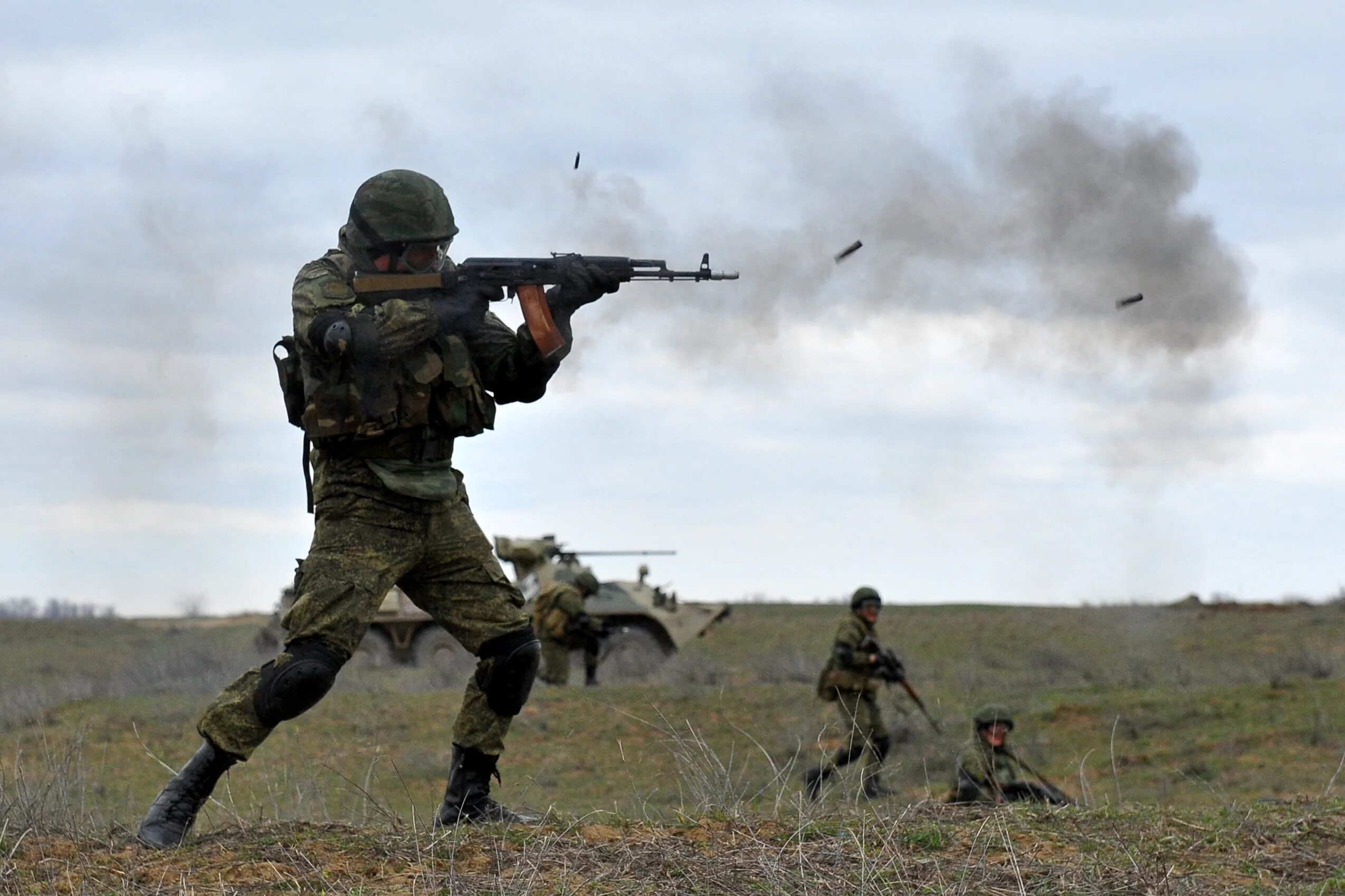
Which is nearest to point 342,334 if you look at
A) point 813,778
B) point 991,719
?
point 991,719

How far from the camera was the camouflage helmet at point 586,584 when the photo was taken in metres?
23.3

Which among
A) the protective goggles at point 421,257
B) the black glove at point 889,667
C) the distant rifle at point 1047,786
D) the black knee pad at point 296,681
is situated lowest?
the distant rifle at point 1047,786

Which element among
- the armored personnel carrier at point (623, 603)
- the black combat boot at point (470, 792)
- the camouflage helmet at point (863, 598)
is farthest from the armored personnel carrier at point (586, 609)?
the black combat boot at point (470, 792)

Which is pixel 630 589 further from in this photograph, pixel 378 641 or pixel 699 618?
pixel 378 641

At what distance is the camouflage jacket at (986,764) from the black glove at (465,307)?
4.73 m

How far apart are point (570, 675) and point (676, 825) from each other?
712 inches

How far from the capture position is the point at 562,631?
21.0 metres

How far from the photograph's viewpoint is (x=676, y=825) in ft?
18.8

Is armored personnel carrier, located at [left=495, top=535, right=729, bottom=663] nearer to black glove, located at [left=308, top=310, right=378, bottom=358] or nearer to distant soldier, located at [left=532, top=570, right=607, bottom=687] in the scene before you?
distant soldier, located at [left=532, top=570, right=607, bottom=687]

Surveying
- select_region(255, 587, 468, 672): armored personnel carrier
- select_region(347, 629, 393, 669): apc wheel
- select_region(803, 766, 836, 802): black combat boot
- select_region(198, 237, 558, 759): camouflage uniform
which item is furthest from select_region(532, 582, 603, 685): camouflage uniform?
select_region(198, 237, 558, 759): camouflage uniform

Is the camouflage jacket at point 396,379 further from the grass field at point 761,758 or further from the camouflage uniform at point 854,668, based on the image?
the camouflage uniform at point 854,668

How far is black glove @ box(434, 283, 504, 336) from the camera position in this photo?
6.05 m

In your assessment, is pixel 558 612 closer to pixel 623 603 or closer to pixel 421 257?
pixel 623 603

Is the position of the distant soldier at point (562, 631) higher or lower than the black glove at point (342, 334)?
lower
